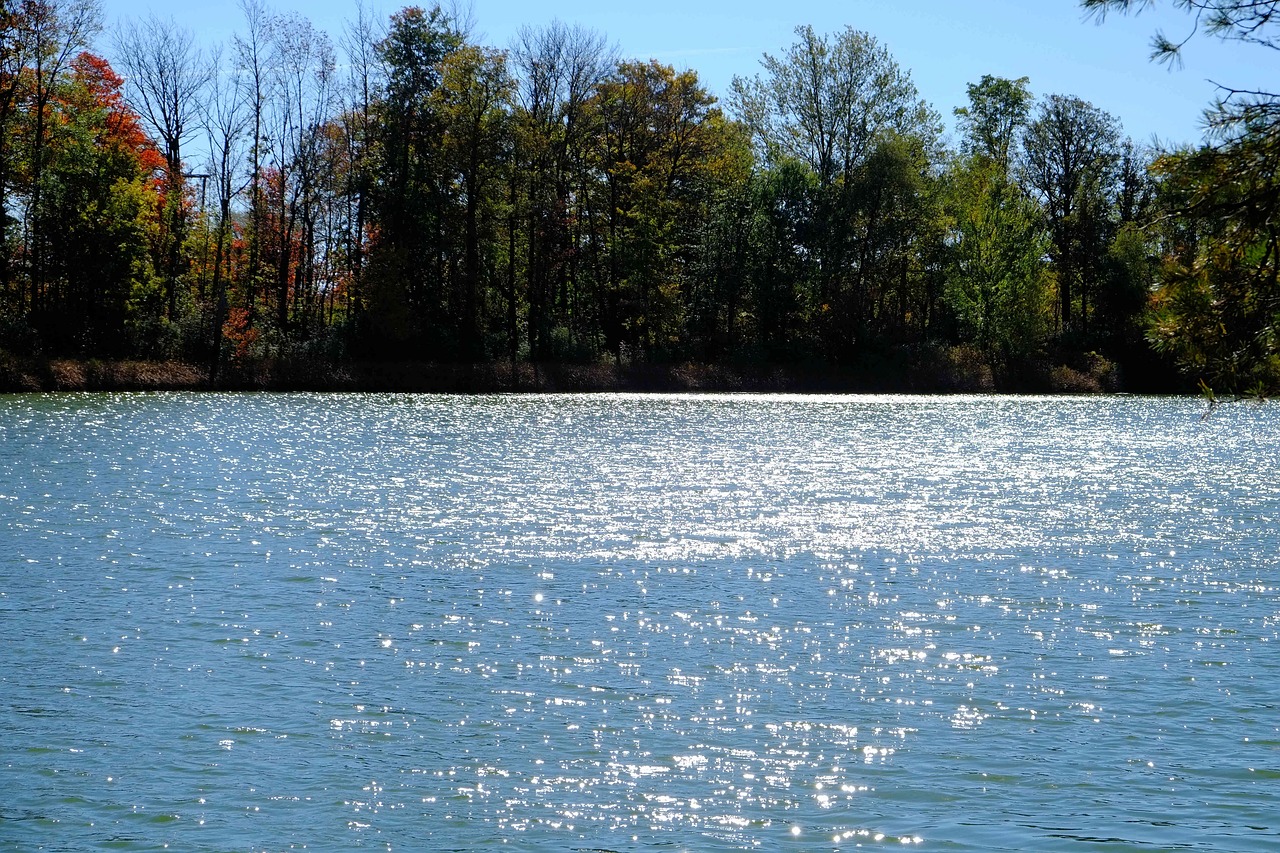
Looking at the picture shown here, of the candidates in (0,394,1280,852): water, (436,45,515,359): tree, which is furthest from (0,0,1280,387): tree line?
(0,394,1280,852): water

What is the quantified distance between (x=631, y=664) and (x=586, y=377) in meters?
58.1

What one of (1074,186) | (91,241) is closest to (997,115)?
(1074,186)

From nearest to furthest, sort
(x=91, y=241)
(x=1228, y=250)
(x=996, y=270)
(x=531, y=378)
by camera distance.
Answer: (x=1228, y=250) → (x=91, y=241) → (x=531, y=378) → (x=996, y=270)

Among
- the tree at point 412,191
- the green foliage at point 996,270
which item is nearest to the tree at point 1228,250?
the tree at point 412,191

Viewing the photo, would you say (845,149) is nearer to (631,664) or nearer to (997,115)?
(997,115)

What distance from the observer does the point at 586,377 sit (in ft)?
235

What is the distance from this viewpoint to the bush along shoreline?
60.9 metres

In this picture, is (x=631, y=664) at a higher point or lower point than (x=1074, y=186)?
lower

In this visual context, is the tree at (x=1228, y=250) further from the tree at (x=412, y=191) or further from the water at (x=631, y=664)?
the tree at (x=412, y=191)

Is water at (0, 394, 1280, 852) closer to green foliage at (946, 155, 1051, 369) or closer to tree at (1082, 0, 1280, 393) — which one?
tree at (1082, 0, 1280, 393)

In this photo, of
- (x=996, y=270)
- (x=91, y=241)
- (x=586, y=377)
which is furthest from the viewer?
(x=996, y=270)

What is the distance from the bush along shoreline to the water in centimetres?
3205

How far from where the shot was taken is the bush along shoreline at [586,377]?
200ft

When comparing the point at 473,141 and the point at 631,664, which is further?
the point at 473,141
